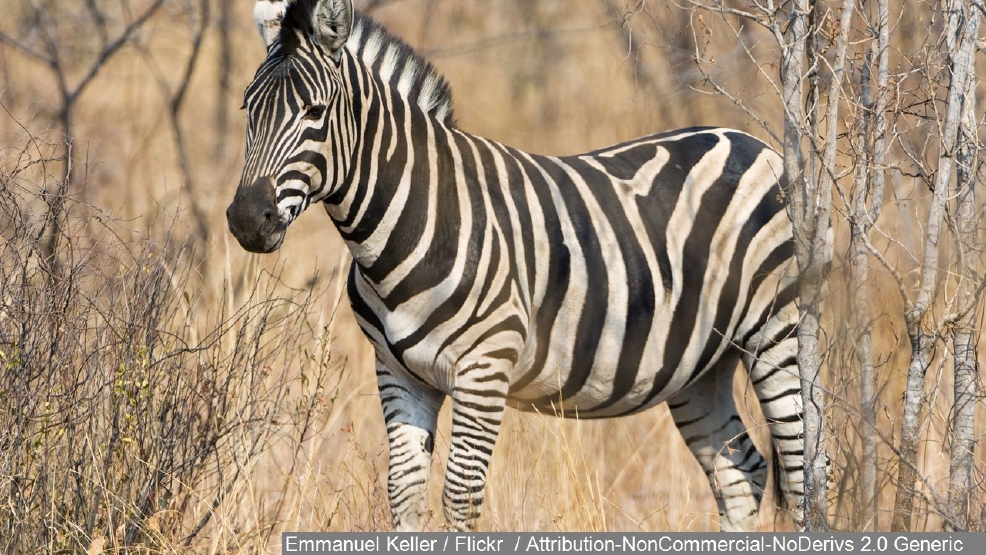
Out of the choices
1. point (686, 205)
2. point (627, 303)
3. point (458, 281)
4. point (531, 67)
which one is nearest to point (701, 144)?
point (686, 205)

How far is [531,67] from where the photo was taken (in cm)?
1220

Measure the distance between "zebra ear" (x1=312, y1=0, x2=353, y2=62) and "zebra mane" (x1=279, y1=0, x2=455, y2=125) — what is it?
0.25 metres

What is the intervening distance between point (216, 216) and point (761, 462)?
5.07 m

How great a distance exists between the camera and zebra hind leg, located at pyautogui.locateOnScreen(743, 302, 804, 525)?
→ 445 cm

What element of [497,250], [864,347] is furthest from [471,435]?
[864,347]

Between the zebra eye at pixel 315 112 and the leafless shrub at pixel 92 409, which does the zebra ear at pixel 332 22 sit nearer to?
the zebra eye at pixel 315 112

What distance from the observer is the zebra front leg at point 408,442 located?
4.07 meters

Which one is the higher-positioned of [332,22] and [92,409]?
[332,22]

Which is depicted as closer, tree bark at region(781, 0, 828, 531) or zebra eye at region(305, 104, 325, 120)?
tree bark at region(781, 0, 828, 531)

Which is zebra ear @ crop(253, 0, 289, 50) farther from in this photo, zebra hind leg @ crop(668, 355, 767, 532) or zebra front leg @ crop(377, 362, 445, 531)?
zebra hind leg @ crop(668, 355, 767, 532)

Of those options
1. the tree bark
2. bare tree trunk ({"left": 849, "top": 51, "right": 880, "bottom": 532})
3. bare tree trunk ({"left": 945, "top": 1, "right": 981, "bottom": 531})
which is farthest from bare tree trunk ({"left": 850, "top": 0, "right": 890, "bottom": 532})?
bare tree trunk ({"left": 945, "top": 1, "right": 981, "bottom": 531})

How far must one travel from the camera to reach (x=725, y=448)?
4891 millimetres

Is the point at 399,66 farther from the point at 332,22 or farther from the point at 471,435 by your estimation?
the point at 471,435

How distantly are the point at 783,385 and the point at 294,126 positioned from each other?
7.52ft
